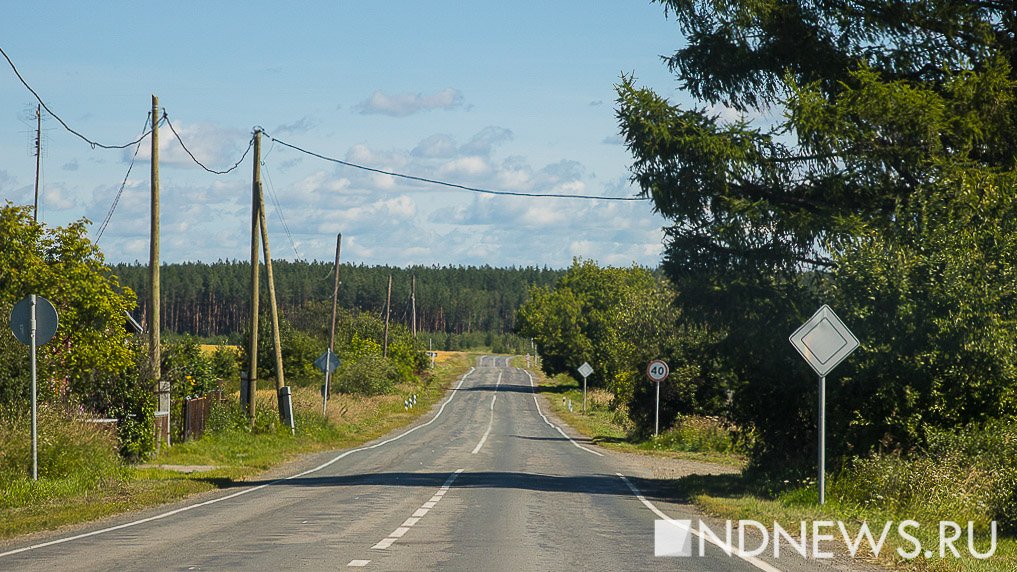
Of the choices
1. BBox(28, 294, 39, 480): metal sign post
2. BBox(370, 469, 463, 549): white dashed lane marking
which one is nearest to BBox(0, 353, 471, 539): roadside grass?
BBox(28, 294, 39, 480): metal sign post

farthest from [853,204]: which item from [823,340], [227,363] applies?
[227,363]

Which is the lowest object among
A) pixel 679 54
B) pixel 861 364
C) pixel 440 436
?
pixel 440 436

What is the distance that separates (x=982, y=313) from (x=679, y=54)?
24.7ft

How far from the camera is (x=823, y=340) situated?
668 inches

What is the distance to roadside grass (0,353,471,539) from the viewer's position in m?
17.0

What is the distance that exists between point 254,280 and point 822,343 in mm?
23011

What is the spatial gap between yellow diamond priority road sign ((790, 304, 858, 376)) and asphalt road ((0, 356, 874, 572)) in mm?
2908

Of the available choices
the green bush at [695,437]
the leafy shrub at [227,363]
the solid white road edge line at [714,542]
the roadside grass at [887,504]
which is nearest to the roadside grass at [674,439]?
the green bush at [695,437]

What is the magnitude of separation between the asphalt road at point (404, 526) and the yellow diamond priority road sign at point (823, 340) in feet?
9.54

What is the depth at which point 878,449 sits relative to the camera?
62.2 ft

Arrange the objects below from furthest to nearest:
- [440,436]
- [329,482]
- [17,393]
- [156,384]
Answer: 1. [440,436]
2. [156,384]
3. [329,482]
4. [17,393]

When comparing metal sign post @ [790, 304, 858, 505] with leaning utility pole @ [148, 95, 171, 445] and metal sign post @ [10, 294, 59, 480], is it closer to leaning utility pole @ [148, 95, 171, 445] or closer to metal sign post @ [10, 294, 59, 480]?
metal sign post @ [10, 294, 59, 480]

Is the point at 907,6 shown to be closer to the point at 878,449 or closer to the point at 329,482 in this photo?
the point at 878,449

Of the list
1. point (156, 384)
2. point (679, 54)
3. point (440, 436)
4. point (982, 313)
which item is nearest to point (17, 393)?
point (156, 384)
